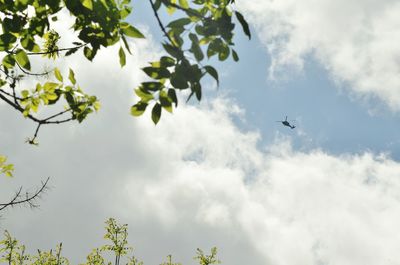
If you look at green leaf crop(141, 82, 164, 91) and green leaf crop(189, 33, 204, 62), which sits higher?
green leaf crop(189, 33, 204, 62)

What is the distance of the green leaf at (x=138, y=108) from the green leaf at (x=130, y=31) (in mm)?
600

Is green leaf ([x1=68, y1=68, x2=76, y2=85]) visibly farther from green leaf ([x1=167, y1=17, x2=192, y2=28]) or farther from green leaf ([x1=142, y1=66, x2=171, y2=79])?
green leaf ([x1=167, y1=17, x2=192, y2=28])

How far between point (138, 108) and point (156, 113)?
0.15 meters

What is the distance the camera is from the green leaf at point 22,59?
3.42 m

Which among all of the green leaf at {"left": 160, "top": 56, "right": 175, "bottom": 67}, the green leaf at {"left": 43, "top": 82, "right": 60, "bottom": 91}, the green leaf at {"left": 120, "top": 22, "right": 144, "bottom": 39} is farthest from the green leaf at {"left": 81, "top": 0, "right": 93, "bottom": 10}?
the green leaf at {"left": 160, "top": 56, "right": 175, "bottom": 67}

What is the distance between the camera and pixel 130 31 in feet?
10.7

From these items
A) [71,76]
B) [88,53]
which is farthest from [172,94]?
[88,53]

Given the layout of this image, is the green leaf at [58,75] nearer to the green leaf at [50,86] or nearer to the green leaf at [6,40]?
the green leaf at [50,86]

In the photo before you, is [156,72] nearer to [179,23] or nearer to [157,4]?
[179,23]

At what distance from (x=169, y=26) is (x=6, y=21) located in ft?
4.74

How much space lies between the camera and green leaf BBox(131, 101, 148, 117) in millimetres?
2938

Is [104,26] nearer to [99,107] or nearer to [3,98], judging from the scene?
[99,107]

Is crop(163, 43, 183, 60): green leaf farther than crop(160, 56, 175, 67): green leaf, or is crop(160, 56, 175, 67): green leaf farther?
crop(160, 56, 175, 67): green leaf

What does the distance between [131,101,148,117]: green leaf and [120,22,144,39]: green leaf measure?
1.97ft
